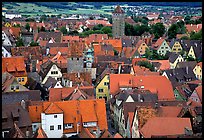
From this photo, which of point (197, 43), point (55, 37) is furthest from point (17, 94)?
point (55, 37)

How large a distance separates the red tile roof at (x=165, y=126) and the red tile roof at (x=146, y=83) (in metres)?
8.48

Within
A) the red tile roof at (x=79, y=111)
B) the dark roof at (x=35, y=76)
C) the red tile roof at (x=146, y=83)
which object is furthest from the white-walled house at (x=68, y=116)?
the dark roof at (x=35, y=76)

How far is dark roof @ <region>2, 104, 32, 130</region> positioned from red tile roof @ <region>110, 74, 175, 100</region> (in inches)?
306

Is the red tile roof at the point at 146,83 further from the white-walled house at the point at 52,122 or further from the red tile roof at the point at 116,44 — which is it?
the red tile roof at the point at 116,44

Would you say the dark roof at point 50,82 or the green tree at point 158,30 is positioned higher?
the dark roof at point 50,82

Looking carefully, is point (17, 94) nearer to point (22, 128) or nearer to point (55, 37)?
point (22, 128)

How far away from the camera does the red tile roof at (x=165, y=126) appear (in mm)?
11359

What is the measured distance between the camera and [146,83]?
21391 millimetres

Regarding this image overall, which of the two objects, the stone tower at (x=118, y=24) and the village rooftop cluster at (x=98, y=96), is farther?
the stone tower at (x=118, y=24)

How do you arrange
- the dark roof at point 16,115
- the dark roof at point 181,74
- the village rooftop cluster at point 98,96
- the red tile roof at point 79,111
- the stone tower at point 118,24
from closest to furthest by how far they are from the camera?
the village rooftop cluster at point 98,96 < the dark roof at point 16,115 < the red tile roof at point 79,111 < the dark roof at point 181,74 < the stone tower at point 118,24

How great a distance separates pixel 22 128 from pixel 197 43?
30309 mm

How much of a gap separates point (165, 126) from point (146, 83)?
32.7 ft

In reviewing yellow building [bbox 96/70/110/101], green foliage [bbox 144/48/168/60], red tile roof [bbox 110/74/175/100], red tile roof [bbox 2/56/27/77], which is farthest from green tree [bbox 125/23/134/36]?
red tile roof [bbox 110/74/175/100]

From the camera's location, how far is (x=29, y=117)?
14484 mm
